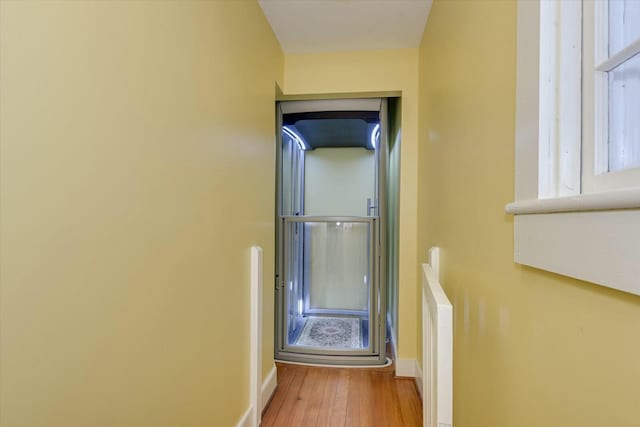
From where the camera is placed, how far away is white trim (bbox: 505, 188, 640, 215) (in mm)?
402

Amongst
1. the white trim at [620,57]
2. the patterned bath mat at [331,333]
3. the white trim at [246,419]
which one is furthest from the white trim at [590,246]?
the patterned bath mat at [331,333]

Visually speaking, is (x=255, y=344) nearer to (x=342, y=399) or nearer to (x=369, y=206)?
(x=342, y=399)

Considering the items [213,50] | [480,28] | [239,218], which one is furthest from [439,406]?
[213,50]

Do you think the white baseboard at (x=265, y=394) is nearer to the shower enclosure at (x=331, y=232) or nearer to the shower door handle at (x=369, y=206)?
the shower enclosure at (x=331, y=232)

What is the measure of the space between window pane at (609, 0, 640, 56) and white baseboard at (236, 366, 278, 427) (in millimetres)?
1796

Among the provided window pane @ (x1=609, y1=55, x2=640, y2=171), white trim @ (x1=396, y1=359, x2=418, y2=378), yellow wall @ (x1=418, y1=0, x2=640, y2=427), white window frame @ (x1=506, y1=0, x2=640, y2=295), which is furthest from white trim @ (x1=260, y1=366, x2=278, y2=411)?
window pane @ (x1=609, y1=55, x2=640, y2=171)

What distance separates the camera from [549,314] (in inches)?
24.6

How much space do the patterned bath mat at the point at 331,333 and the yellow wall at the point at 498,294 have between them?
1.25m

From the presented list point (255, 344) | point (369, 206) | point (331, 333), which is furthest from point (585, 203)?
point (331, 333)

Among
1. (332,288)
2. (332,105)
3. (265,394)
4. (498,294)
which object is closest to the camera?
(498,294)

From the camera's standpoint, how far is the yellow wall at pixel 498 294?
0.49m

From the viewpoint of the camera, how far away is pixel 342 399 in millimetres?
1893

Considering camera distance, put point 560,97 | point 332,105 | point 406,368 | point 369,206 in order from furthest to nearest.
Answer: point 369,206, point 332,105, point 406,368, point 560,97

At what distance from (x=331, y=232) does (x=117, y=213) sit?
1.91 meters
